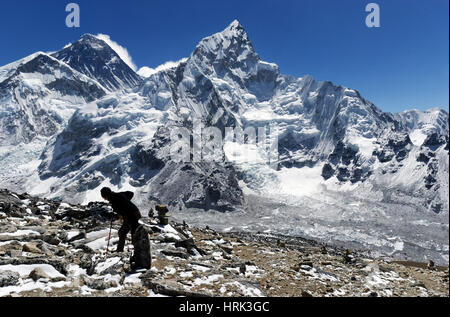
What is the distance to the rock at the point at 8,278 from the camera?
1180 cm

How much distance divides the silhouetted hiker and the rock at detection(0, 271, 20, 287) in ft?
13.9

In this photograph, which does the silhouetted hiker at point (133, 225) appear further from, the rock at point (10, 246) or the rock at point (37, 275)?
the rock at point (10, 246)

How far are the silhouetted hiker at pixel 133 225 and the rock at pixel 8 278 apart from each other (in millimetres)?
4228

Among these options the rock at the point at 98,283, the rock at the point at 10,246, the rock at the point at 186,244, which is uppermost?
the rock at the point at 10,246

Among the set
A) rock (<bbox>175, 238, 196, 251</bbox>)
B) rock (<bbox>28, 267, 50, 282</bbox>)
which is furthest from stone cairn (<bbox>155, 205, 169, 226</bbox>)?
rock (<bbox>28, 267, 50, 282</bbox>)

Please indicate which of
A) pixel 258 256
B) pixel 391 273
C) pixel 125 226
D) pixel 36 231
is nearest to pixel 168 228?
pixel 258 256

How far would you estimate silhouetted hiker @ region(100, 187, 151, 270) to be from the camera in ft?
48.6

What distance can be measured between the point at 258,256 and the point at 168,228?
288 inches

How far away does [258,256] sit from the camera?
88.3ft

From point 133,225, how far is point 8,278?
5063 mm

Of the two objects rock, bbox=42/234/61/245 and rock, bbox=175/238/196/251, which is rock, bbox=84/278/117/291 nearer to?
rock, bbox=42/234/61/245

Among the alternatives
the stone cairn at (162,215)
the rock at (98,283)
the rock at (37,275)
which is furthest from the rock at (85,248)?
the stone cairn at (162,215)

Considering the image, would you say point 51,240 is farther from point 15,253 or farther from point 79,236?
point 15,253
